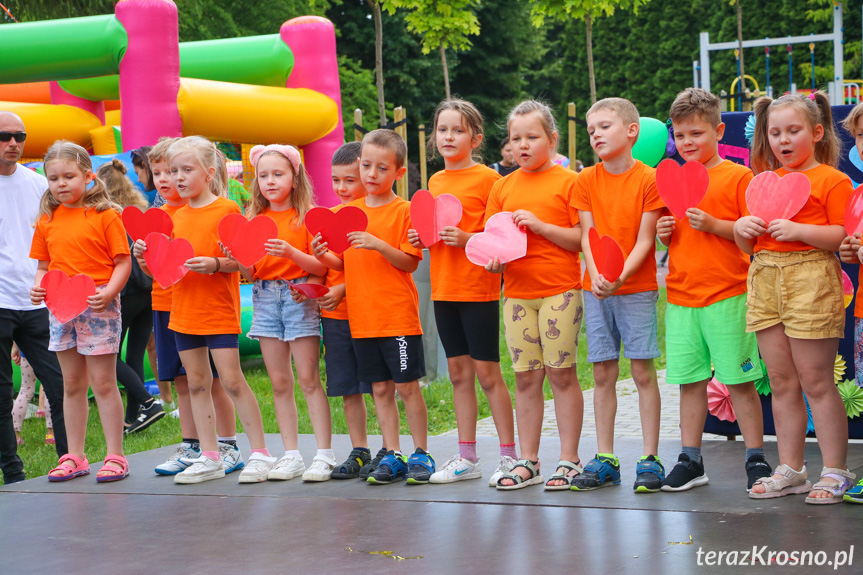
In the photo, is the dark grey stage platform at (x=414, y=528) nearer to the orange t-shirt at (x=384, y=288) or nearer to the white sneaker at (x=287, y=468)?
the white sneaker at (x=287, y=468)

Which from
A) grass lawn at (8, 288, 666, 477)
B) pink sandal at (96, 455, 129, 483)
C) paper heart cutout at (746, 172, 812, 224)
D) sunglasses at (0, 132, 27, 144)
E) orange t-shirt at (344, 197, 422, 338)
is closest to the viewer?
paper heart cutout at (746, 172, 812, 224)

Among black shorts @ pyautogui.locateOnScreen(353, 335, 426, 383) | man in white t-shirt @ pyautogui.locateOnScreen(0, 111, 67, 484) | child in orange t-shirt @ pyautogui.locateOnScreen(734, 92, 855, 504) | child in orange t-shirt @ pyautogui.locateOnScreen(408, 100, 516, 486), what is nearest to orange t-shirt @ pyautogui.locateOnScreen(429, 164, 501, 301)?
child in orange t-shirt @ pyautogui.locateOnScreen(408, 100, 516, 486)

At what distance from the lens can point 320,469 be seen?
4.81m

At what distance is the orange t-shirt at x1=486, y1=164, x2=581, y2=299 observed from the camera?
14.1ft

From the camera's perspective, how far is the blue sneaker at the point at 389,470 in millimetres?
4652

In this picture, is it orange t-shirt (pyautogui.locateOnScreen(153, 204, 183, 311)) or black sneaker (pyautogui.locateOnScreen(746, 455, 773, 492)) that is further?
orange t-shirt (pyautogui.locateOnScreen(153, 204, 183, 311))

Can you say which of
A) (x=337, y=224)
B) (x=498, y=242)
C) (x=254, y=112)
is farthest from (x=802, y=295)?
(x=254, y=112)

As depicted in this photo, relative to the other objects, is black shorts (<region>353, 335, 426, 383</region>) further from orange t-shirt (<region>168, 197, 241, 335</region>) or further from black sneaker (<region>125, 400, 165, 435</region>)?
black sneaker (<region>125, 400, 165, 435</region>)

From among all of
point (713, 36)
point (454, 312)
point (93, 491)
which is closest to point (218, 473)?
point (93, 491)

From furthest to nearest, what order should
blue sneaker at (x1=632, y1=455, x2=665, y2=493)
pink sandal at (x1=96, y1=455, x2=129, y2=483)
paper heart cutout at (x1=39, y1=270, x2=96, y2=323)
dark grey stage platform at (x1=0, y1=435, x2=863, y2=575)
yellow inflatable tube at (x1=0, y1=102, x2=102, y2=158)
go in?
yellow inflatable tube at (x1=0, y1=102, x2=102, y2=158) → pink sandal at (x1=96, y1=455, x2=129, y2=483) → paper heart cutout at (x1=39, y1=270, x2=96, y2=323) → blue sneaker at (x1=632, y1=455, x2=665, y2=493) → dark grey stage platform at (x1=0, y1=435, x2=863, y2=575)

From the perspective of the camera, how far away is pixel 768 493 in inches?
155

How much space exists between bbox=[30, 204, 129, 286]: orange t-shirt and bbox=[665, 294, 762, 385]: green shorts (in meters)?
2.78

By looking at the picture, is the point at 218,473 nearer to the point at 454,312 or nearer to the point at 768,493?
the point at 454,312

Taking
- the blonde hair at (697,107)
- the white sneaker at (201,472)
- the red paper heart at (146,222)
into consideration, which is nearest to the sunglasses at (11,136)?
the red paper heart at (146,222)
